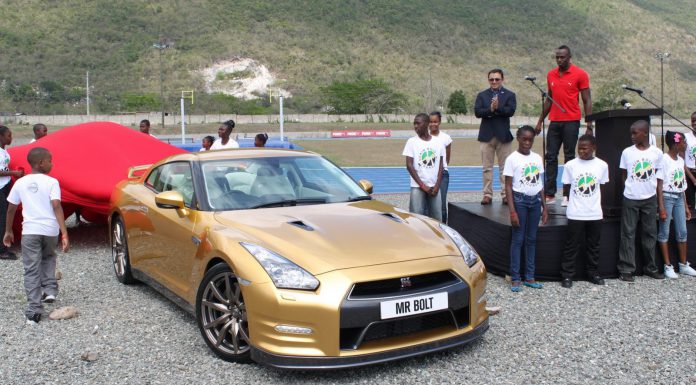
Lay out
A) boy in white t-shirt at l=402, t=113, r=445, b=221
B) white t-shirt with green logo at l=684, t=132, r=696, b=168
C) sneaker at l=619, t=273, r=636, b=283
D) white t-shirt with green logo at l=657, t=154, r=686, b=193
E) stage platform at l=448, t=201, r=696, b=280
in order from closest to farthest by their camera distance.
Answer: stage platform at l=448, t=201, r=696, b=280, sneaker at l=619, t=273, r=636, b=283, white t-shirt with green logo at l=657, t=154, r=686, b=193, boy in white t-shirt at l=402, t=113, r=445, b=221, white t-shirt with green logo at l=684, t=132, r=696, b=168

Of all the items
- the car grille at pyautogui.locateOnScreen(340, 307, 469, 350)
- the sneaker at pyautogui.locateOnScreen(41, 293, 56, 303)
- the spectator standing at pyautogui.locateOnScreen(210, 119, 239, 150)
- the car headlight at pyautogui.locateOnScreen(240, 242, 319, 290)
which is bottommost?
the sneaker at pyautogui.locateOnScreen(41, 293, 56, 303)

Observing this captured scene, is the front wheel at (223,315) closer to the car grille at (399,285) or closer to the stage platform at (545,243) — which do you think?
the car grille at (399,285)

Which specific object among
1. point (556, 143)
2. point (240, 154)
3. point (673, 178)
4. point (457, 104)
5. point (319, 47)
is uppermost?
point (319, 47)

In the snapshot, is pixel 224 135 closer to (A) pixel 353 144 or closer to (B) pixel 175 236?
(B) pixel 175 236

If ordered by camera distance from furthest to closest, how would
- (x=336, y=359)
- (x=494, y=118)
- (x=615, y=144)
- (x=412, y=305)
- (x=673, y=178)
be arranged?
1. (x=494, y=118)
2. (x=615, y=144)
3. (x=673, y=178)
4. (x=412, y=305)
5. (x=336, y=359)

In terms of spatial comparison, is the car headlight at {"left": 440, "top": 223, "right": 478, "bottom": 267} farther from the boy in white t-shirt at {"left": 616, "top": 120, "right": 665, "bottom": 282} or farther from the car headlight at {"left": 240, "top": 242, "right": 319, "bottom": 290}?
the boy in white t-shirt at {"left": 616, "top": 120, "right": 665, "bottom": 282}

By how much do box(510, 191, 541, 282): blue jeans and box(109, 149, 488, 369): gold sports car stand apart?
1.53 m

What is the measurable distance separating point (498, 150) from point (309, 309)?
17.2 ft

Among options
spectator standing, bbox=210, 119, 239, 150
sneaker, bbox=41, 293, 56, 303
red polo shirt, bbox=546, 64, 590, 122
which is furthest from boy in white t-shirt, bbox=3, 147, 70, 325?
red polo shirt, bbox=546, 64, 590, 122

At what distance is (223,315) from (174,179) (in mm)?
1825

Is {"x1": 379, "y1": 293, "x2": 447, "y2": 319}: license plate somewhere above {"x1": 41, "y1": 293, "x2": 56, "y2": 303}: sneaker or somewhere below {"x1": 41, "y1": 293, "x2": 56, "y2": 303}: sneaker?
above

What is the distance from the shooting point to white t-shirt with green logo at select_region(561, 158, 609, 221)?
6.30 m

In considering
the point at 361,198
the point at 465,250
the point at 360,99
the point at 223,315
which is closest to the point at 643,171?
the point at 465,250

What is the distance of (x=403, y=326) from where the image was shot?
411 cm
